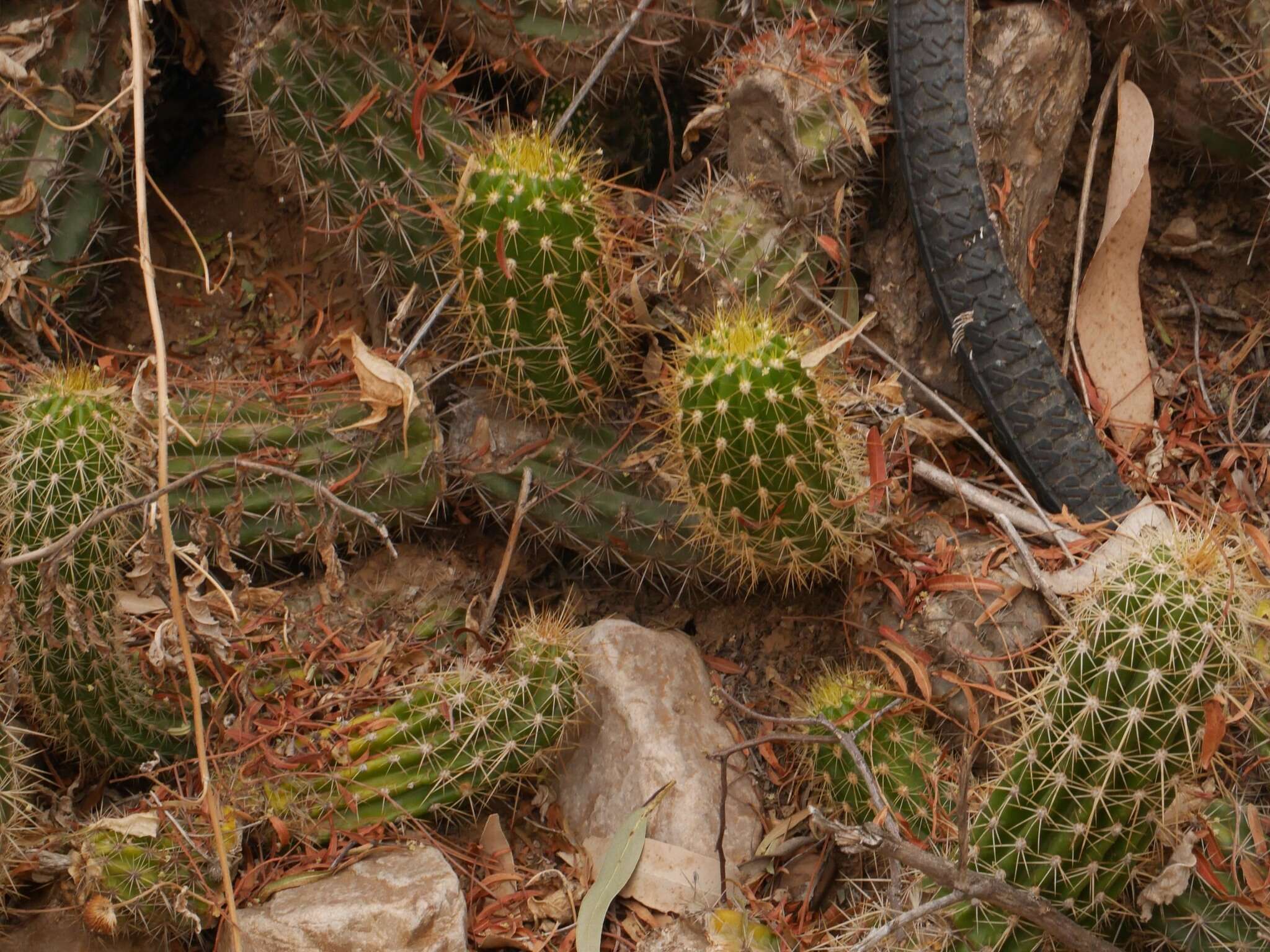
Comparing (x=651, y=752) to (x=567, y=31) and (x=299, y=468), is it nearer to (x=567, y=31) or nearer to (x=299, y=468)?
(x=299, y=468)

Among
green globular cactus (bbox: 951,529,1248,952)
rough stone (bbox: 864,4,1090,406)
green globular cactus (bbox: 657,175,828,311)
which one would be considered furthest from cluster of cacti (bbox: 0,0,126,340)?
green globular cactus (bbox: 951,529,1248,952)

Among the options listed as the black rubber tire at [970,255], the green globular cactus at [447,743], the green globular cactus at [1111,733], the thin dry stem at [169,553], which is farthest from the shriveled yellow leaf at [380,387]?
the green globular cactus at [1111,733]

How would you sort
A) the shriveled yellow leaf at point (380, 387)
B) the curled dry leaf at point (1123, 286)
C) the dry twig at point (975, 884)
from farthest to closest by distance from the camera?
the curled dry leaf at point (1123, 286), the shriveled yellow leaf at point (380, 387), the dry twig at point (975, 884)

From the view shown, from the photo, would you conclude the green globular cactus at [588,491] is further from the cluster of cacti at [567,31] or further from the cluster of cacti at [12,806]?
the cluster of cacti at [12,806]

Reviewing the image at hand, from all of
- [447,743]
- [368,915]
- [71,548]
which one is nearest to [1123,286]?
[447,743]

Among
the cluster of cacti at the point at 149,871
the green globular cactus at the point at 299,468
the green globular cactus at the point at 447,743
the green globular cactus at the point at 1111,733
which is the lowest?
Answer: the cluster of cacti at the point at 149,871

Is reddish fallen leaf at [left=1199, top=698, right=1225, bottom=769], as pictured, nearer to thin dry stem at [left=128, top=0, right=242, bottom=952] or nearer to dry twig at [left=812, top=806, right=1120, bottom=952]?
dry twig at [left=812, top=806, right=1120, bottom=952]

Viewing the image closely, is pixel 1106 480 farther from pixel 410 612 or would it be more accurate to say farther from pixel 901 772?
pixel 410 612

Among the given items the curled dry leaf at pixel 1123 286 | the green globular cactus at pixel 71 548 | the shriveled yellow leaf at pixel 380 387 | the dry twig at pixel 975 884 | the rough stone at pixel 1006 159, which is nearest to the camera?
the dry twig at pixel 975 884

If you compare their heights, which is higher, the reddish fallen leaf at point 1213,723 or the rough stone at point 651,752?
the reddish fallen leaf at point 1213,723
